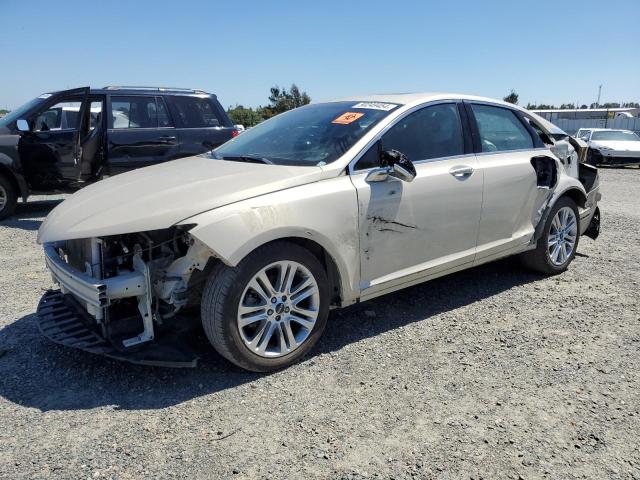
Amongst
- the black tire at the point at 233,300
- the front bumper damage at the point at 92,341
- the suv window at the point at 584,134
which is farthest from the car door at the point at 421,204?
Result: the suv window at the point at 584,134

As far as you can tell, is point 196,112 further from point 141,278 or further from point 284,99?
point 284,99

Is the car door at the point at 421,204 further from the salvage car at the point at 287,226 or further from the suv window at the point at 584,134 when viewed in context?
the suv window at the point at 584,134

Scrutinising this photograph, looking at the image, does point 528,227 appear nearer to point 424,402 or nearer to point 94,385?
point 424,402

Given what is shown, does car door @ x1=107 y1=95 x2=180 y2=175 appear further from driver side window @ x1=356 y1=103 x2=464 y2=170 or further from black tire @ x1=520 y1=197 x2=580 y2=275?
black tire @ x1=520 y1=197 x2=580 y2=275

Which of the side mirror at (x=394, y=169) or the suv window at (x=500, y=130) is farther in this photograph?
the suv window at (x=500, y=130)

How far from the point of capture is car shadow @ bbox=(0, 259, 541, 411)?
2.89m

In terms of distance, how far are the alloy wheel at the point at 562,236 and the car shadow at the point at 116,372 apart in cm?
150

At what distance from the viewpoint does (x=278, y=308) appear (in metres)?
3.10

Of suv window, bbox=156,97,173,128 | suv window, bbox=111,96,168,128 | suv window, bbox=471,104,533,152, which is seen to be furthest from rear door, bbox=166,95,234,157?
A: suv window, bbox=471,104,533,152

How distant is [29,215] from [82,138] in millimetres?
1776

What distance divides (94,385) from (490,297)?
3.24 m

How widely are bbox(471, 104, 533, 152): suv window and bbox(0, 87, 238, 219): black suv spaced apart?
5229mm

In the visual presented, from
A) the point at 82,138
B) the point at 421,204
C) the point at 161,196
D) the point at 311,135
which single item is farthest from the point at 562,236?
the point at 82,138

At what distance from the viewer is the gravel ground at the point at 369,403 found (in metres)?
2.38
